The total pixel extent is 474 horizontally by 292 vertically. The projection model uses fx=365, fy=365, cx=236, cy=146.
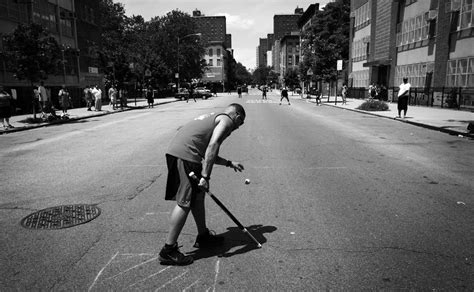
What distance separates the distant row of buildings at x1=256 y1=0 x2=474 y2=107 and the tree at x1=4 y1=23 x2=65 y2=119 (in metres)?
24.8

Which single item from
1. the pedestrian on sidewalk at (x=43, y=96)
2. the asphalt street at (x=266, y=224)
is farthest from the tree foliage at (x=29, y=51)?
the asphalt street at (x=266, y=224)

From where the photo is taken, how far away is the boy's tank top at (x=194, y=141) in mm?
3443

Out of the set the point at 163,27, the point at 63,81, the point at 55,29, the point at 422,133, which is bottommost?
the point at 422,133

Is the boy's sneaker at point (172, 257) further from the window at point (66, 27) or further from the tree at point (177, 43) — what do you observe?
the tree at point (177, 43)

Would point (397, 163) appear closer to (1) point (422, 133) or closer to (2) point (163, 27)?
(1) point (422, 133)

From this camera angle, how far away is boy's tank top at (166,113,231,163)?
344 cm

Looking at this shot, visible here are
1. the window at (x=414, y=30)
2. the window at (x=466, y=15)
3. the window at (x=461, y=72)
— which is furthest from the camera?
the window at (x=414, y=30)

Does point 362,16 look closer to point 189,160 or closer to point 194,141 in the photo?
point 194,141

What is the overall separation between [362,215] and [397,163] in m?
3.79

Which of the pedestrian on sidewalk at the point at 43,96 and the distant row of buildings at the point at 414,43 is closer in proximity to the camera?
the pedestrian on sidewalk at the point at 43,96

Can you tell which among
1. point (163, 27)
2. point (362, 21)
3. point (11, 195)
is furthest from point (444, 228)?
point (163, 27)

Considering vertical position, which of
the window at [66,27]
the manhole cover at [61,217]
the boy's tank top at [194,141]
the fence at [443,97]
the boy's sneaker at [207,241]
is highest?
the window at [66,27]

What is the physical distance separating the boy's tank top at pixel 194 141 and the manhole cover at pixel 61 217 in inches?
78.4

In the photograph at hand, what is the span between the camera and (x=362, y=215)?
4.73 metres
